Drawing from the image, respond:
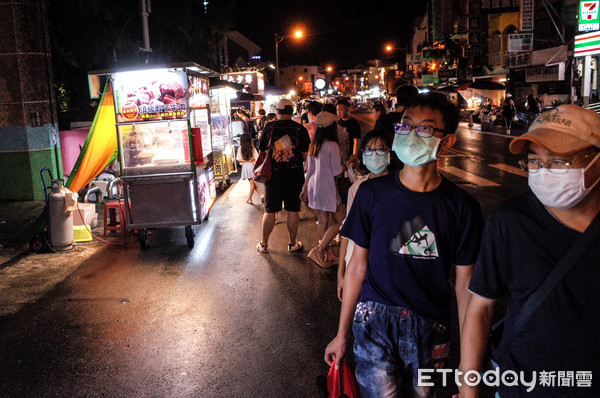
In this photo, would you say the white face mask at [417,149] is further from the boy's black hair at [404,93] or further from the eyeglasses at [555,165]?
the boy's black hair at [404,93]

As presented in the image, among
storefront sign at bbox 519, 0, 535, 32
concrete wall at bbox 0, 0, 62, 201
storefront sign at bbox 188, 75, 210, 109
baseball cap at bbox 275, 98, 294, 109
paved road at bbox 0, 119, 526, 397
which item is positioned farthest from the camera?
storefront sign at bbox 519, 0, 535, 32

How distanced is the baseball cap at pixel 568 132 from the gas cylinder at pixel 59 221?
300 inches

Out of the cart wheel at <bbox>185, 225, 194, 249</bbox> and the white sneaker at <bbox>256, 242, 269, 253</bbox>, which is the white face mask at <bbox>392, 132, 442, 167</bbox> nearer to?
the white sneaker at <bbox>256, 242, 269, 253</bbox>

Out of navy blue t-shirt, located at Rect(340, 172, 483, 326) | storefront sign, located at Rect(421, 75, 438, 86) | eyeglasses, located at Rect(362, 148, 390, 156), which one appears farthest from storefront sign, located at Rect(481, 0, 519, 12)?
navy blue t-shirt, located at Rect(340, 172, 483, 326)

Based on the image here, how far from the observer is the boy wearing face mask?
240 cm

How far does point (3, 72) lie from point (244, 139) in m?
5.99

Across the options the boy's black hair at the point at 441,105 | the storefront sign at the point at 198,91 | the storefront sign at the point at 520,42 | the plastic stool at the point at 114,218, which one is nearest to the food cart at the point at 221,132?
the storefront sign at the point at 198,91

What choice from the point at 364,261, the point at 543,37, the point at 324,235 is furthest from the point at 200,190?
the point at 543,37

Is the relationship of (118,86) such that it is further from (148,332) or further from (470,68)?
(470,68)

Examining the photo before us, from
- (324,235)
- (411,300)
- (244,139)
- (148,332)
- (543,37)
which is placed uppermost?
(543,37)

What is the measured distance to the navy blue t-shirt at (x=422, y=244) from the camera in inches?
95.4

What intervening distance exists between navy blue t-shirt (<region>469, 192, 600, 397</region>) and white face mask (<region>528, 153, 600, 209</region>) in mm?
65

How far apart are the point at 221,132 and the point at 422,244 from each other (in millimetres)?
12587

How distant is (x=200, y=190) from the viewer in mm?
8586
